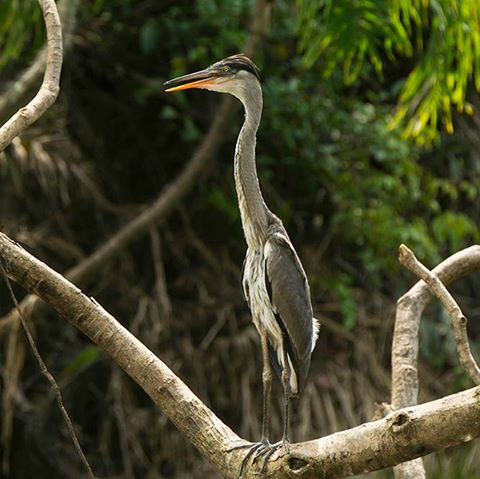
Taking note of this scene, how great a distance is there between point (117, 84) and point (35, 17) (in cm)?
102

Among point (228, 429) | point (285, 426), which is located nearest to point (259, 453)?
point (228, 429)

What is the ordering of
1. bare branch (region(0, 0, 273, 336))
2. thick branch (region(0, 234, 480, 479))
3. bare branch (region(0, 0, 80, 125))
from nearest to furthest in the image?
thick branch (region(0, 234, 480, 479)), bare branch (region(0, 0, 80, 125)), bare branch (region(0, 0, 273, 336))

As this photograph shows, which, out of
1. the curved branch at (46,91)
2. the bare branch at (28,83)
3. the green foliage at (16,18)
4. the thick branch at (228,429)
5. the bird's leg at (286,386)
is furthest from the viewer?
the green foliage at (16,18)

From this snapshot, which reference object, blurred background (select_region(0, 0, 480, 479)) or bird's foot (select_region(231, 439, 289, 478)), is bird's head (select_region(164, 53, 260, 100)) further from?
blurred background (select_region(0, 0, 480, 479))

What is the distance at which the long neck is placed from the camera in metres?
1.79

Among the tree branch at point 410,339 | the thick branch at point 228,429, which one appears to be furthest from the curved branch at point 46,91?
the tree branch at point 410,339

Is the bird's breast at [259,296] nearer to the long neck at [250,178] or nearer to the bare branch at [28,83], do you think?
the long neck at [250,178]

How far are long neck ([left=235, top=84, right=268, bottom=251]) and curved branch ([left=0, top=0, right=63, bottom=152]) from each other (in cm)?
33

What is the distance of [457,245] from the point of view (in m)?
3.88

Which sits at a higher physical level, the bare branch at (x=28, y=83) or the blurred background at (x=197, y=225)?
the bare branch at (x=28, y=83)

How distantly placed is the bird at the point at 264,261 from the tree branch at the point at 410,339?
17 cm

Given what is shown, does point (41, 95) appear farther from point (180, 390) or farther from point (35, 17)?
point (35, 17)

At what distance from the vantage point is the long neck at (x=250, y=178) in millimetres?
1788

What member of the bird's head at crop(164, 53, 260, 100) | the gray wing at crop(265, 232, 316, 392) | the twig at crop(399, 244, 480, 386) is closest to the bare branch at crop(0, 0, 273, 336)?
the bird's head at crop(164, 53, 260, 100)
